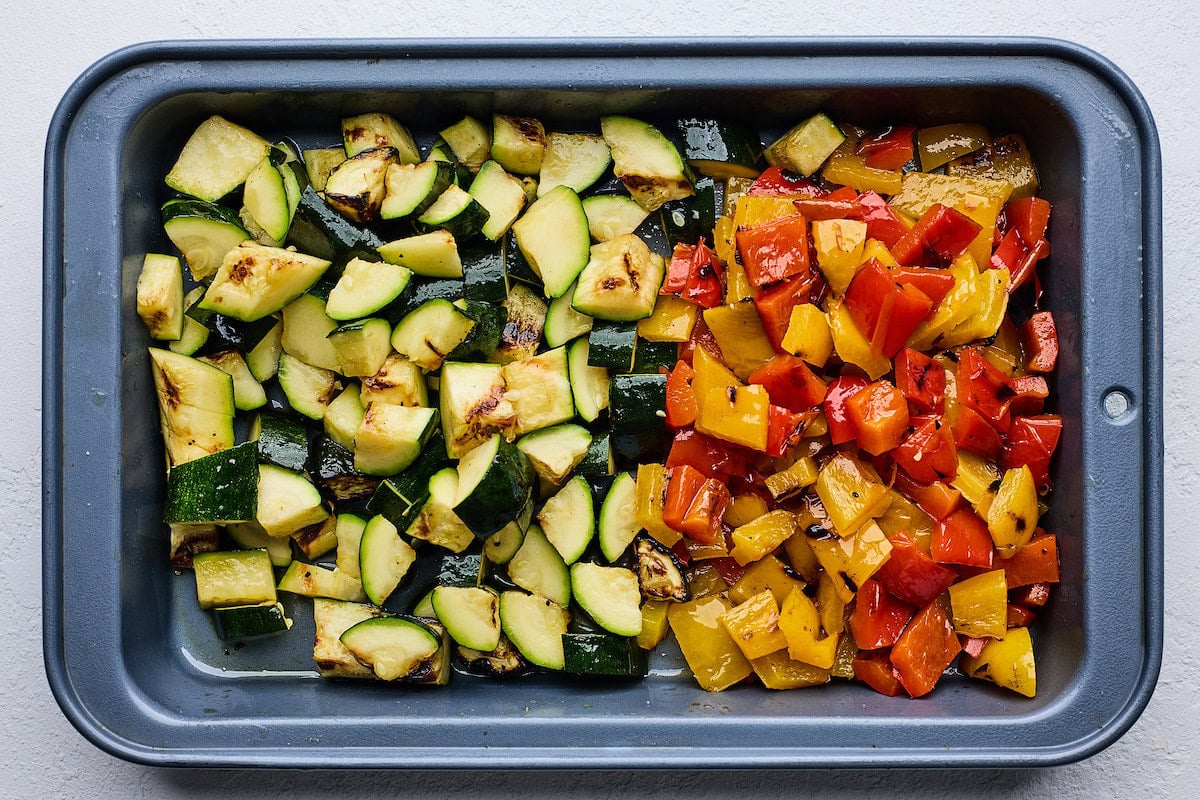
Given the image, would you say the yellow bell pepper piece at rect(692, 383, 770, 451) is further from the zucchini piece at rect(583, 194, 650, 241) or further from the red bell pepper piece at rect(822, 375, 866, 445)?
the zucchini piece at rect(583, 194, 650, 241)

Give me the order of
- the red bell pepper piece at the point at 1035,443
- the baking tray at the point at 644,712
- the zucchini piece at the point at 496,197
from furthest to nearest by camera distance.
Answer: the zucchini piece at the point at 496,197
the red bell pepper piece at the point at 1035,443
the baking tray at the point at 644,712

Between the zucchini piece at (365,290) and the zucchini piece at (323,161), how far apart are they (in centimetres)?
30

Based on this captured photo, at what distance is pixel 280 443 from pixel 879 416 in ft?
4.57

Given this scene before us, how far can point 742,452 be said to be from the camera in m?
2.05

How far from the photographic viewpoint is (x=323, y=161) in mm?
2174

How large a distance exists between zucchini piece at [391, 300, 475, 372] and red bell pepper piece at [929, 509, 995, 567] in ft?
3.91

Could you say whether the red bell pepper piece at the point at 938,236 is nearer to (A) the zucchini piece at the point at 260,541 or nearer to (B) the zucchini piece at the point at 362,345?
(B) the zucchini piece at the point at 362,345

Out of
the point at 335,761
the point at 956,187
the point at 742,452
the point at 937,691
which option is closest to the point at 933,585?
the point at 937,691

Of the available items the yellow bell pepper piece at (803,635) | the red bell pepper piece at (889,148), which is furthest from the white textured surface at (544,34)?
the yellow bell pepper piece at (803,635)

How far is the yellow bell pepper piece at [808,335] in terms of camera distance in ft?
6.49

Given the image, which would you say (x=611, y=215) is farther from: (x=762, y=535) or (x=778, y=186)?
(x=762, y=535)

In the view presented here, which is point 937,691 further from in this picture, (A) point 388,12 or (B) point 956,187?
A: (A) point 388,12

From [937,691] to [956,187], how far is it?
47.7 inches

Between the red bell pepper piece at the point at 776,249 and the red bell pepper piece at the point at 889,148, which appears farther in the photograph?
the red bell pepper piece at the point at 889,148
